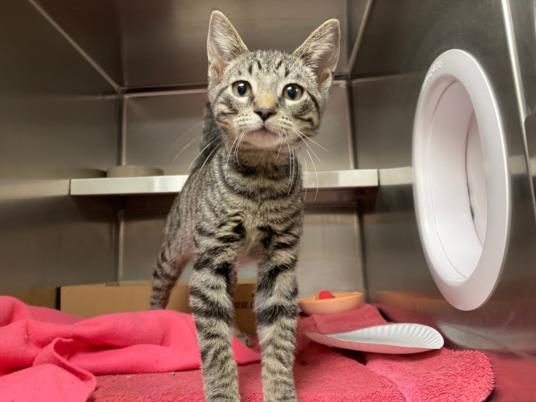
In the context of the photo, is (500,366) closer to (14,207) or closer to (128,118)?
(14,207)

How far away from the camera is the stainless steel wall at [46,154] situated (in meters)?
1.39

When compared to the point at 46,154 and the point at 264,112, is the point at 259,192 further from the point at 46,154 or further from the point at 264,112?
the point at 46,154

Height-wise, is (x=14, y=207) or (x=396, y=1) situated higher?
(x=396, y=1)

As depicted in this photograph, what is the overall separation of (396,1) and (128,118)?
164cm

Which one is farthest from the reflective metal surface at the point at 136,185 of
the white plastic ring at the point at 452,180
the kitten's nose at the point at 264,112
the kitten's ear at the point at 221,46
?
the kitten's nose at the point at 264,112

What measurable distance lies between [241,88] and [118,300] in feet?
3.67

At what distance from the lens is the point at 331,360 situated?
117cm

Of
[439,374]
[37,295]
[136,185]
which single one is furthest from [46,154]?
[439,374]

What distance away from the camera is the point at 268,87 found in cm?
100

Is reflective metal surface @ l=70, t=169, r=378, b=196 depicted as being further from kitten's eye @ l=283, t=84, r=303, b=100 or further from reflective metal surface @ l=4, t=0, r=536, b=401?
kitten's eye @ l=283, t=84, r=303, b=100

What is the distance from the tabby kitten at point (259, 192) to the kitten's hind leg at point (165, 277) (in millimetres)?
609

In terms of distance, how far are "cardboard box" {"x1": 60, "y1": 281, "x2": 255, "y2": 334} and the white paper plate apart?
0.41 m

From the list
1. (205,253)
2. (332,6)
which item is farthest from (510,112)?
(332,6)

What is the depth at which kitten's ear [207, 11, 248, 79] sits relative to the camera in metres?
1.12
